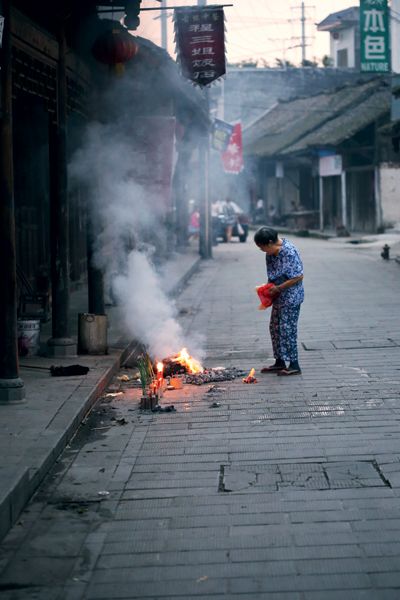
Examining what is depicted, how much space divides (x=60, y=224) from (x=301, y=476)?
17.9 feet

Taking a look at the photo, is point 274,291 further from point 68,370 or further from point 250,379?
point 68,370

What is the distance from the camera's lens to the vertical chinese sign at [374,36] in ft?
101

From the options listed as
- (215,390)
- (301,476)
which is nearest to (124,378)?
(215,390)

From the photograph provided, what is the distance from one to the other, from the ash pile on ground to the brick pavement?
0.69ft

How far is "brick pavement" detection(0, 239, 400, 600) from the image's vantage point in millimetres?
4707

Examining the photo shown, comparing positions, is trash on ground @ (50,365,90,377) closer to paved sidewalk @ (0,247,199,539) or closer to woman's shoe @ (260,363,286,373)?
paved sidewalk @ (0,247,199,539)

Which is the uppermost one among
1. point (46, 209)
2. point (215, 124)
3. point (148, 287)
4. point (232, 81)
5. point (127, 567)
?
point (232, 81)

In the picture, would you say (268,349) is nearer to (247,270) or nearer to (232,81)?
(247,270)

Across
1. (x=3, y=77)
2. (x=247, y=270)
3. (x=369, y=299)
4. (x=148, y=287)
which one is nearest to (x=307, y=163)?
(x=247, y=270)

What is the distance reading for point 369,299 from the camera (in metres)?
17.6


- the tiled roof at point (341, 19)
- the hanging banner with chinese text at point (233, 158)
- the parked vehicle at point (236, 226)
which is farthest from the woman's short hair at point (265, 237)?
the tiled roof at point (341, 19)

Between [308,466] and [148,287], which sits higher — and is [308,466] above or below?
below

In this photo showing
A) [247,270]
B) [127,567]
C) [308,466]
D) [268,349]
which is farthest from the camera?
[247,270]

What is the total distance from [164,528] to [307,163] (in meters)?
44.1
